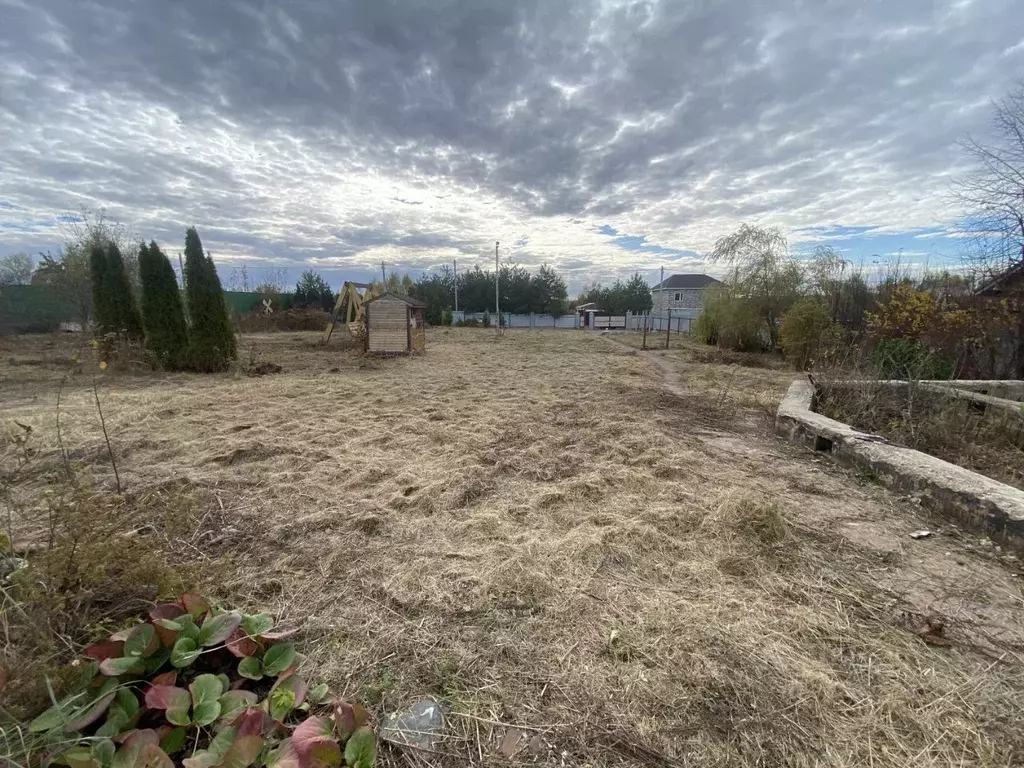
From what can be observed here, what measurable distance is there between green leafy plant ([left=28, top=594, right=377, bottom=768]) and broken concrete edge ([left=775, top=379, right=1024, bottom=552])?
11.0 ft

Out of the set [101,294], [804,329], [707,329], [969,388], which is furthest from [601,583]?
[707,329]

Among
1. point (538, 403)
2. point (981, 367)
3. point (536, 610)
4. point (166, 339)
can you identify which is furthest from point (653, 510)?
point (166, 339)

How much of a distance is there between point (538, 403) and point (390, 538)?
3.88 m

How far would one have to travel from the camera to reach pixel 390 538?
2426 mm

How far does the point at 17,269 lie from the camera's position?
18281mm

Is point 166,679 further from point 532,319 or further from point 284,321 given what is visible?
point 532,319

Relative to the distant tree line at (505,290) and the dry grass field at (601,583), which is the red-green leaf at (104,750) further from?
the distant tree line at (505,290)

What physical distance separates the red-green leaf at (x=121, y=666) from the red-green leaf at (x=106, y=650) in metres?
0.02

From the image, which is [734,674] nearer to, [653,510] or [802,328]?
[653,510]

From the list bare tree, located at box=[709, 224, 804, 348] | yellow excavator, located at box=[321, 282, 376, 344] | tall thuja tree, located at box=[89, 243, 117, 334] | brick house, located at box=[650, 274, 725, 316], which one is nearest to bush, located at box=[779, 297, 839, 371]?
bare tree, located at box=[709, 224, 804, 348]

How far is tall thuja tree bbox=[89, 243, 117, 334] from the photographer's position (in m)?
8.72

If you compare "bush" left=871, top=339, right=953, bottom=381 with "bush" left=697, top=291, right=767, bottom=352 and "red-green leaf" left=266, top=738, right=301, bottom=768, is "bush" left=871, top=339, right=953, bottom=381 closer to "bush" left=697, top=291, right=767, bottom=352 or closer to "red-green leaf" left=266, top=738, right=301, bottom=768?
"bush" left=697, top=291, right=767, bottom=352

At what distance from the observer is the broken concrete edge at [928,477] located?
7.75ft

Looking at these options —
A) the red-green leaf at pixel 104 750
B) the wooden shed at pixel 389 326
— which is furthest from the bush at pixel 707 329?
the red-green leaf at pixel 104 750
